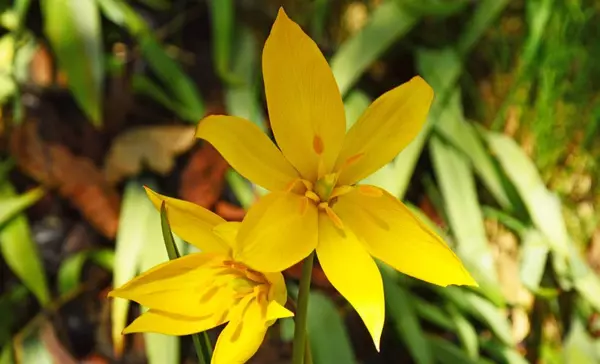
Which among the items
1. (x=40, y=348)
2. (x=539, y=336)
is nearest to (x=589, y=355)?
(x=539, y=336)

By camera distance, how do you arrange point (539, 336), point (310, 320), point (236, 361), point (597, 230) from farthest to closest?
point (597, 230) < point (539, 336) < point (310, 320) < point (236, 361)

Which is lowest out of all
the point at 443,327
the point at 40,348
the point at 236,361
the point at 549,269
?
the point at 40,348

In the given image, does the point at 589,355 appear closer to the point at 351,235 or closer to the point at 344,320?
the point at 344,320

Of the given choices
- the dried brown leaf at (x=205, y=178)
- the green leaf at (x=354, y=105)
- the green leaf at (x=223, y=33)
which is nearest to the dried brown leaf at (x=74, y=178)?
the dried brown leaf at (x=205, y=178)

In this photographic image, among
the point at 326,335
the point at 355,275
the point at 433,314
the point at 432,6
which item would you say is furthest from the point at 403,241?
the point at 432,6

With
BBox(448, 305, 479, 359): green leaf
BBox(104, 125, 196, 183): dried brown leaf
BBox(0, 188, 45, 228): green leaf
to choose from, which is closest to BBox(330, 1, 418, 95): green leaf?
BBox(104, 125, 196, 183): dried brown leaf

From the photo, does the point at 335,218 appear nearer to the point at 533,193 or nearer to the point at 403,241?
the point at 403,241

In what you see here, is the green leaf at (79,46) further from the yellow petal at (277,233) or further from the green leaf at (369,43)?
the yellow petal at (277,233)

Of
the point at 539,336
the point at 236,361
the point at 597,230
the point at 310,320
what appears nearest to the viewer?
the point at 236,361
